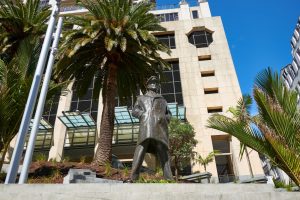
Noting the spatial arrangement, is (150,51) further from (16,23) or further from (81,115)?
(81,115)

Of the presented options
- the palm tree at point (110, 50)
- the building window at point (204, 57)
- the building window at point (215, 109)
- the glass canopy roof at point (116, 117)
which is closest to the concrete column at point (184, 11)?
the building window at point (204, 57)

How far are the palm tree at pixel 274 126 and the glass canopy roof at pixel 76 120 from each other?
819 inches

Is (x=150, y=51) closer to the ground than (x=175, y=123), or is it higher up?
higher up

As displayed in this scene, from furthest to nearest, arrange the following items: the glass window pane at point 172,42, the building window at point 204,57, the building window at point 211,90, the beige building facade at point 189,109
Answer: the glass window pane at point 172,42 → the building window at point 204,57 → the building window at point 211,90 → the beige building facade at point 189,109

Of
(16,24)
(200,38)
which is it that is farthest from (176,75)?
(16,24)

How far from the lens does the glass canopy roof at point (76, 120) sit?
25095 mm

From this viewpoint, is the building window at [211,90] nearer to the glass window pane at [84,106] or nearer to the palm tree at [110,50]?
the glass window pane at [84,106]

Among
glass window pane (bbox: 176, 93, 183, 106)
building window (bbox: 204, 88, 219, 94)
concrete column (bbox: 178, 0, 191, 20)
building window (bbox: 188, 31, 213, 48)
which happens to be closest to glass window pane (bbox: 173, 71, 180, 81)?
glass window pane (bbox: 176, 93, 183, 106)

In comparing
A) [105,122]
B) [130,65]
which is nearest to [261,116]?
[105,122]

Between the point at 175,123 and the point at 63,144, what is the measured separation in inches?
478

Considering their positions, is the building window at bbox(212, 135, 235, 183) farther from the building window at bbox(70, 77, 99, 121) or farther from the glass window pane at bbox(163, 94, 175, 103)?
the building window at bbox(70, 77, 99, 121)

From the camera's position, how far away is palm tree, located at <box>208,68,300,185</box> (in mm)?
4995

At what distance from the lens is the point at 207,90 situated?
95.9 feet

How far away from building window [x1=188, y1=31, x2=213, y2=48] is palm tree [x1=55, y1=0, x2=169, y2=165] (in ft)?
56.6
